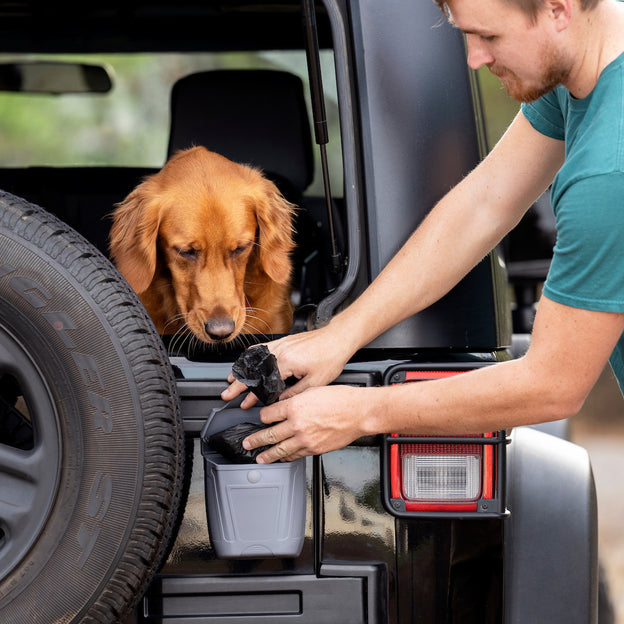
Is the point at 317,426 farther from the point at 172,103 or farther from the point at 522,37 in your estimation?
the point at 172,103

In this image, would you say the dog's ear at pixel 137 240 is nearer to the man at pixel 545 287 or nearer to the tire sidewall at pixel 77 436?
the man at pixel 545 287

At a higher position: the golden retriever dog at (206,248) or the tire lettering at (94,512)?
the golden retriever dog at (206,248)

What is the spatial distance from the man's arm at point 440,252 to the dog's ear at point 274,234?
818mm

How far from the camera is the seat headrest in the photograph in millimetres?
3439

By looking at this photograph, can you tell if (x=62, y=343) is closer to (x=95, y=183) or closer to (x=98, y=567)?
(x=98, y=567)

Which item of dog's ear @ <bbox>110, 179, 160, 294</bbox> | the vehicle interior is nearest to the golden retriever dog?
dog's ear @ <bbox>110, 179, 160, 294</bbox>

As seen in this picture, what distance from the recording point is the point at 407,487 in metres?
1.74

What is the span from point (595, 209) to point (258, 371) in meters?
0.72

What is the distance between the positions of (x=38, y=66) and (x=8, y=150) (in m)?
0.69

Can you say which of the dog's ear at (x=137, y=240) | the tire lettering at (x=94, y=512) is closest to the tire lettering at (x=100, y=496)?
the tire lettering at (x=94, y=512)

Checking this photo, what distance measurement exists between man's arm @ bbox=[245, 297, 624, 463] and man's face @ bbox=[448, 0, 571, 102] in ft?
1.49

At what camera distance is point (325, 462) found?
1.77m

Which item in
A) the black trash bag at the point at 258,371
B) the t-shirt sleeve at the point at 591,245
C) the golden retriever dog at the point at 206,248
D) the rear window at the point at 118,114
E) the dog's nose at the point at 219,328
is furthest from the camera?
the rear window at the point at 118,114

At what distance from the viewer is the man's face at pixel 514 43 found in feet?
5.23
